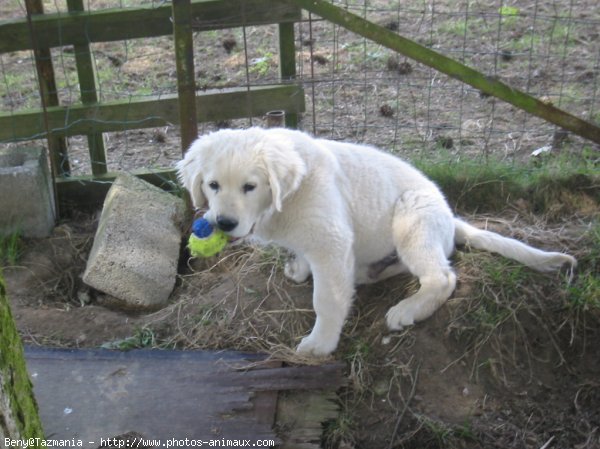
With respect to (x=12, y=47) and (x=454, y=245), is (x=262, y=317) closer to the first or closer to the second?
(x=454, y=245)

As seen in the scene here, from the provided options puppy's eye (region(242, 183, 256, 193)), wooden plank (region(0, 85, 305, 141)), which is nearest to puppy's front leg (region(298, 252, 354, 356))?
puppy's eye (region(242, 183, 256, 193))

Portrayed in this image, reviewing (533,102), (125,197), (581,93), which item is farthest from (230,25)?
(581,93)

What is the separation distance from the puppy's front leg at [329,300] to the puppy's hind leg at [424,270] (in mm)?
302

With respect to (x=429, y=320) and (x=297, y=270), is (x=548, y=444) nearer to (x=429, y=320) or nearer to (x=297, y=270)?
(x=429, y=320)

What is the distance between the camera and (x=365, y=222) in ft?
13.7

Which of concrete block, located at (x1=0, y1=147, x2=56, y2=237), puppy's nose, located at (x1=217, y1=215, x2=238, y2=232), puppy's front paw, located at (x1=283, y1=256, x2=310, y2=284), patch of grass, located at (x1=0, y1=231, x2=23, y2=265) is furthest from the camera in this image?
concrete block, located at (x1=0, y1=147, x2=56, y2=237)

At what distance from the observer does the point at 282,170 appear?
11.7 feet

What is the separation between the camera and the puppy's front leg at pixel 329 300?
388 centimetres

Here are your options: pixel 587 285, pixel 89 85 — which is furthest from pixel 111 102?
pixel 587 285

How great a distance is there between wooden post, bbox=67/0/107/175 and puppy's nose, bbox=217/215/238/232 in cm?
231

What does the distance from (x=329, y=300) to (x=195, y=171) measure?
100cm

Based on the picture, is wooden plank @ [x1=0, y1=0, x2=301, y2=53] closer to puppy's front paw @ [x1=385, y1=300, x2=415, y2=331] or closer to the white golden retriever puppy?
the white golden retriever puppy

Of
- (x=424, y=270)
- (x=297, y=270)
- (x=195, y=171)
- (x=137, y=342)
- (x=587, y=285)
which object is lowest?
(x=137, y=342)

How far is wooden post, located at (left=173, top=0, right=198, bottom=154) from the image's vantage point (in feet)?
15.0
